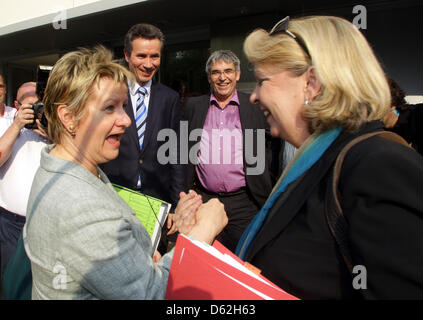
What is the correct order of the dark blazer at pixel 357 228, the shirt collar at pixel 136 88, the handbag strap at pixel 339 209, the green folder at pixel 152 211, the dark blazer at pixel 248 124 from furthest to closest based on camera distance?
the dark blazer at pixel 248 124, the shirt collar at pixel 136 88, the green folder at pixel 152 211, the handbag strap at pixel 339 209, the dark blazer at pixel 357 228

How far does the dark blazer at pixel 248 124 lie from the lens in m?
3.12

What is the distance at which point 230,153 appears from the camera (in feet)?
10.5

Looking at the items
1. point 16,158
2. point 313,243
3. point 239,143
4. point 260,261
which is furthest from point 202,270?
point 239,143

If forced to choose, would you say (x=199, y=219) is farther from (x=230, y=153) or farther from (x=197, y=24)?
(x=197, y=24)

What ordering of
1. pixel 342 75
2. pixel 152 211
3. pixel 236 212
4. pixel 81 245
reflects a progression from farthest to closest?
pixel 236 212 < pixel 152 211 < pixel 342 75 < pixel 81 245

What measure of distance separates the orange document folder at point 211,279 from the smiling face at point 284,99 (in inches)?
25.1

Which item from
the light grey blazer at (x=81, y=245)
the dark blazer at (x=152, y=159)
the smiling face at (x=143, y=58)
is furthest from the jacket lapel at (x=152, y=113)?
the light grey blazer at (x=81, y=245)

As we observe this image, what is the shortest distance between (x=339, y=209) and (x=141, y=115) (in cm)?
205

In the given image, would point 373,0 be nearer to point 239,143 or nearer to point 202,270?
point 239,143

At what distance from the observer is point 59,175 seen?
1.11 metres

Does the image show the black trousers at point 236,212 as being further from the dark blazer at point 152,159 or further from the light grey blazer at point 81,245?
the light grey blazer at point 81,245

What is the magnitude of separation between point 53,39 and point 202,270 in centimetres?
898

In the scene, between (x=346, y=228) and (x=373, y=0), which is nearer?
(x=346, y=228)

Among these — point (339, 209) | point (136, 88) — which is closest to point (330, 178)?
point (339, 209)
